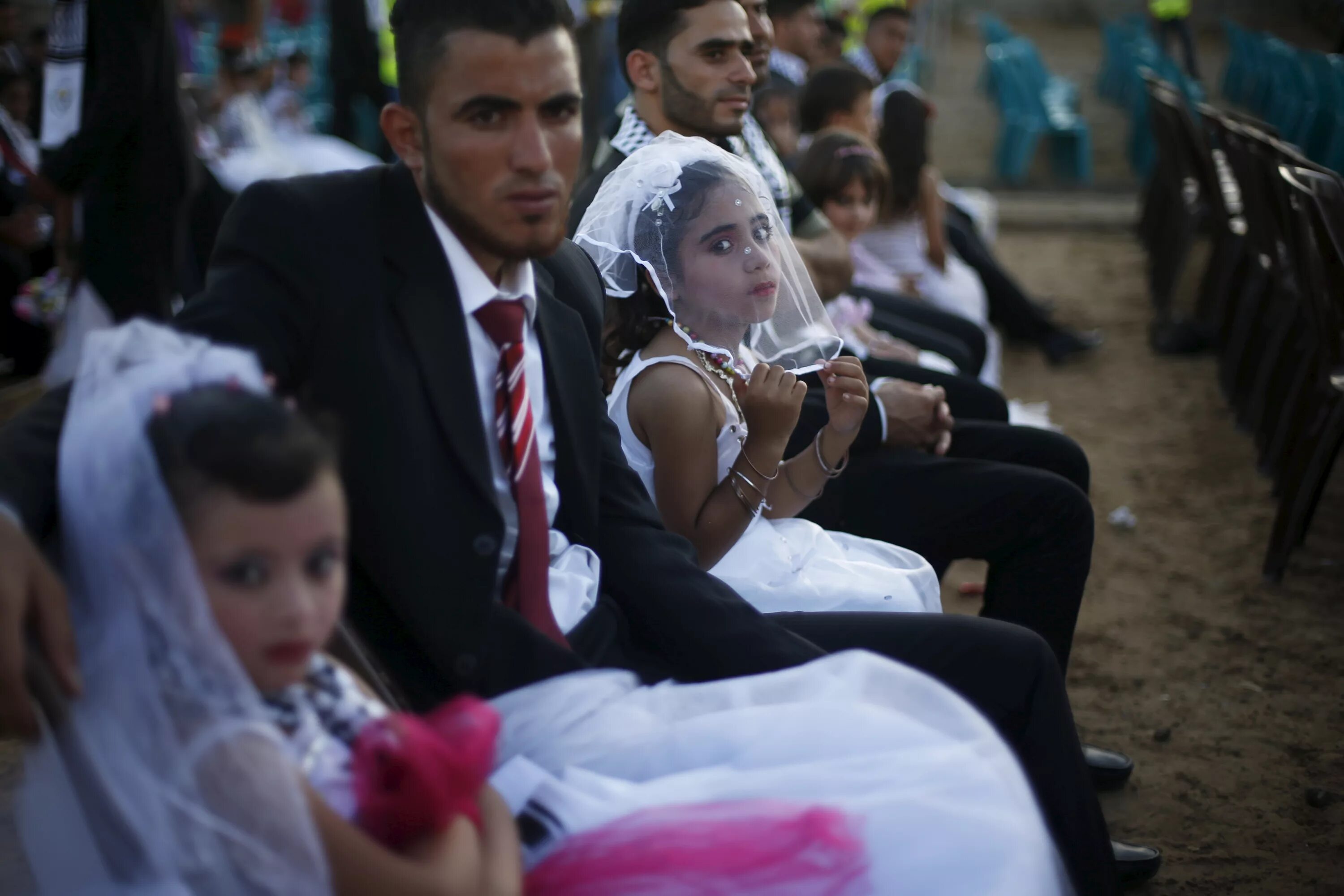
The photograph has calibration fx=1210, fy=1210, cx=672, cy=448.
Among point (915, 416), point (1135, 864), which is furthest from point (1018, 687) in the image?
point (915, 416)

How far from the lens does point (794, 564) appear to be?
7.86 feet

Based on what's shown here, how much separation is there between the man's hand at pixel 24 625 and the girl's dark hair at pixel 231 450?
0.16m

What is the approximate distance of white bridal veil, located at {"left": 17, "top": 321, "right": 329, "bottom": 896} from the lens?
1.22 m

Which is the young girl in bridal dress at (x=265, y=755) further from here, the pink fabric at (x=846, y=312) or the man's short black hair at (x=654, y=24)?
the pink fabric at (x=846, y=312)

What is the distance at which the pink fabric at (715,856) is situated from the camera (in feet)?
4.57

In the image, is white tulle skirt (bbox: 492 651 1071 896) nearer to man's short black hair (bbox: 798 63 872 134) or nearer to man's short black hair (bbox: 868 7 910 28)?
man's short black hair (bbox: 798 63 872 134)

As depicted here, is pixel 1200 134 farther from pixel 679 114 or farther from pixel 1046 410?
pixel 679 114

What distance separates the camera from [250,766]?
48.3 inches

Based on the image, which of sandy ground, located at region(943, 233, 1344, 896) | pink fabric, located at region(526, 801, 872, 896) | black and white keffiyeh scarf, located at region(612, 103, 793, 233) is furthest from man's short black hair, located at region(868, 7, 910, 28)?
pink fabric, located at region(526, 801, 872, 896)

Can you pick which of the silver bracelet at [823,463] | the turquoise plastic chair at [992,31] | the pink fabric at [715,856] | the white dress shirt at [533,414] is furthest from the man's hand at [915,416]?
the turquoise plastic chair at [992,31]

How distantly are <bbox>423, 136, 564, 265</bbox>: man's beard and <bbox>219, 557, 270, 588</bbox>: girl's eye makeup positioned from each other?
0.65 metres

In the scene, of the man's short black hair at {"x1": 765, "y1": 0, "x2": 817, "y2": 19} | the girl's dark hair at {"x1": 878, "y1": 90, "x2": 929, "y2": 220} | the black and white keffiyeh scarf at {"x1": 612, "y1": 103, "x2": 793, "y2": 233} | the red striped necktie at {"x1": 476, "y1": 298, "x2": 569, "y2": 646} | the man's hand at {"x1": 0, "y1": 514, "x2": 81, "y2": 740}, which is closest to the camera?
the man's hand at {"x1": 0, "y1": 514, "x2": 81, "y2": 740}

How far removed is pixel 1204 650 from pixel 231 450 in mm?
3299

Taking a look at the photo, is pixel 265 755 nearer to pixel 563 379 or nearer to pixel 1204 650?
pixel 563 379
